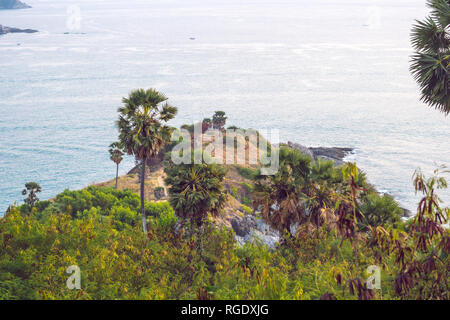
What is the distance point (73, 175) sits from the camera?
262ft

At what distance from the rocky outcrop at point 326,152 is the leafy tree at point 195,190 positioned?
56144mm

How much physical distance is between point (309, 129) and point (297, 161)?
259 ft

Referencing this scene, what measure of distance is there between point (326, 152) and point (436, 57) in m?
66.4

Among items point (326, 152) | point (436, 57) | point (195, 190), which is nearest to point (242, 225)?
point (195, 190)

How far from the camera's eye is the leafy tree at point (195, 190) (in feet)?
85.5

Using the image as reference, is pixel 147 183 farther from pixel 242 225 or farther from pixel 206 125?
pixel 206 125

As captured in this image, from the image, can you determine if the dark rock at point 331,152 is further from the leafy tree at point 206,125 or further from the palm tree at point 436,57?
the palm tree at point 436,57

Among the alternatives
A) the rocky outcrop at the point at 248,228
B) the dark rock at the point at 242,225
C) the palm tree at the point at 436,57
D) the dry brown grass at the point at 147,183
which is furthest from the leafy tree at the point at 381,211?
the dry brown grass at the point at 147,183

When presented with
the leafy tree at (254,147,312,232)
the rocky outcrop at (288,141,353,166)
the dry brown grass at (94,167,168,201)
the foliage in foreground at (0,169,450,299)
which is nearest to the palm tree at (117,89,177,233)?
the foliage in foreground at (0,169,450,299)

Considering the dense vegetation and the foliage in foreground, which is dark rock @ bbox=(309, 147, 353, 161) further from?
the foliage in foreground

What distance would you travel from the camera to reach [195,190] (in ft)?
86.0

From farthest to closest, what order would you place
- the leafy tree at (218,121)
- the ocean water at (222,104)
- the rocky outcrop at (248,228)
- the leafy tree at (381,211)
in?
the leafy tree at (218,121)
the ocean water at (222,104)
the rocky outcrop at (248,228)
the leafy tree at (381,211)

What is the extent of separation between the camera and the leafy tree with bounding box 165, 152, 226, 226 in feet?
85.5
